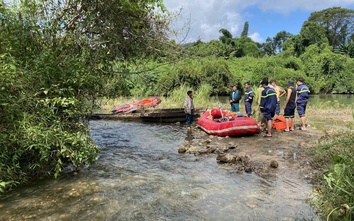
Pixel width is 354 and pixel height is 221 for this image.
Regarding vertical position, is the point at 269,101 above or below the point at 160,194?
above

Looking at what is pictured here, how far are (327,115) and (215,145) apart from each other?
347 inches

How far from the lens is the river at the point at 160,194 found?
15.3ft

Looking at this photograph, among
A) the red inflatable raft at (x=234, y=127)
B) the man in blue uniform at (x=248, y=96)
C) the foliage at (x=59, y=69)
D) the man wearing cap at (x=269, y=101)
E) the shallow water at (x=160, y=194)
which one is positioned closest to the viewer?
the shallow water at (x=160, y=194)

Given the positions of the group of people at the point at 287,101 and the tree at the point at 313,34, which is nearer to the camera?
the group of people at the point at 287,101

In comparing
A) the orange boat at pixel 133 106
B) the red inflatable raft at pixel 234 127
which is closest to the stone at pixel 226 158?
the red inflatable raft at pixel 234 127

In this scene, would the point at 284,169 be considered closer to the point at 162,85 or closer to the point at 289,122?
the point at 289,122

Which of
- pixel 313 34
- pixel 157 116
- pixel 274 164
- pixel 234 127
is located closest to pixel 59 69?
pixel 274 164

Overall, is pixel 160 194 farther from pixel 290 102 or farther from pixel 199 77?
pixel 199 77

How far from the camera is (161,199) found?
5.28 m

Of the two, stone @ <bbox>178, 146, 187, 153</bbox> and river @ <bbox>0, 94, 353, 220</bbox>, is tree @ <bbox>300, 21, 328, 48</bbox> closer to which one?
stone @ <bbox>178, 146, 187, 153</bbox>

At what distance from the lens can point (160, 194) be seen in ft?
18.0

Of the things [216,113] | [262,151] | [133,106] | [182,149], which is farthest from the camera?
[133,106]

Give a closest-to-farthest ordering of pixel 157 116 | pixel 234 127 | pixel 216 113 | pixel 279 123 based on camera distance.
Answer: pixel 234 127, pixel 279 123, pixel 216 113, pixel 157 116

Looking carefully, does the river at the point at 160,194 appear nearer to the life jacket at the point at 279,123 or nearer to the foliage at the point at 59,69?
the foliage at the point at 59,69
